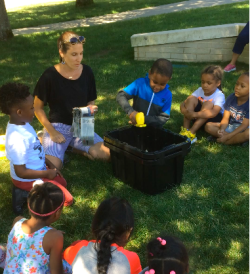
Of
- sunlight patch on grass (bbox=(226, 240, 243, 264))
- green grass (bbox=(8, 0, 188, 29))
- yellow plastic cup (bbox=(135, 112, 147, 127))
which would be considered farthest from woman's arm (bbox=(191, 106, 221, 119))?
green grass (bbox=(8, 0, 188, 29))

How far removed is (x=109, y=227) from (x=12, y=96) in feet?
4.56

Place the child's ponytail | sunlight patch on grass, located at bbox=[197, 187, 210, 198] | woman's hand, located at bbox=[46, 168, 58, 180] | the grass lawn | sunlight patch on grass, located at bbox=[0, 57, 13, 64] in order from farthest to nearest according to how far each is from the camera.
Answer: sunlight patch on grass, located at bbox=[0, 57, 13, 64], sunlight patch on grass, located at bbox=[197, 187, 210, 198], woman's hand, located at bbox=[46, 168, 58, 180], the grass lawn, the child's ponytail

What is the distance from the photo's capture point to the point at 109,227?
6.48 ft

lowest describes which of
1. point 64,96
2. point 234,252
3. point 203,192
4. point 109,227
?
point 234,252

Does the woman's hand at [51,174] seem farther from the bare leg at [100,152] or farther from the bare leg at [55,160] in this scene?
the bare leg at [100,152]

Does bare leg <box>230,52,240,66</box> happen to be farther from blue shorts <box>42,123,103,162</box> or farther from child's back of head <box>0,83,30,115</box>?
child's back of head <box>0,83,30,115</box>

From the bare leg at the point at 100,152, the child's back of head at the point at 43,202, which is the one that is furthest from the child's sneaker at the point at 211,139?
the child's back of head at the point at 43,202

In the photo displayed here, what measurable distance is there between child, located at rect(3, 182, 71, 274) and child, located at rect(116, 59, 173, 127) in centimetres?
173

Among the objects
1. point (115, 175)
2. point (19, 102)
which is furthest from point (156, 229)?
point (19, 102)

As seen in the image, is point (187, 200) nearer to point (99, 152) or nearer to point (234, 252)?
point (234, 252)

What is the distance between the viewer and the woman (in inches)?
139

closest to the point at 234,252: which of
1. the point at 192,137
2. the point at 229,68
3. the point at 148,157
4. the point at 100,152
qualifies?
the point at 148,157

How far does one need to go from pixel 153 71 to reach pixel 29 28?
8.83 m

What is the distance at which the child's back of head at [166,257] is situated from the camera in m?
1.79
